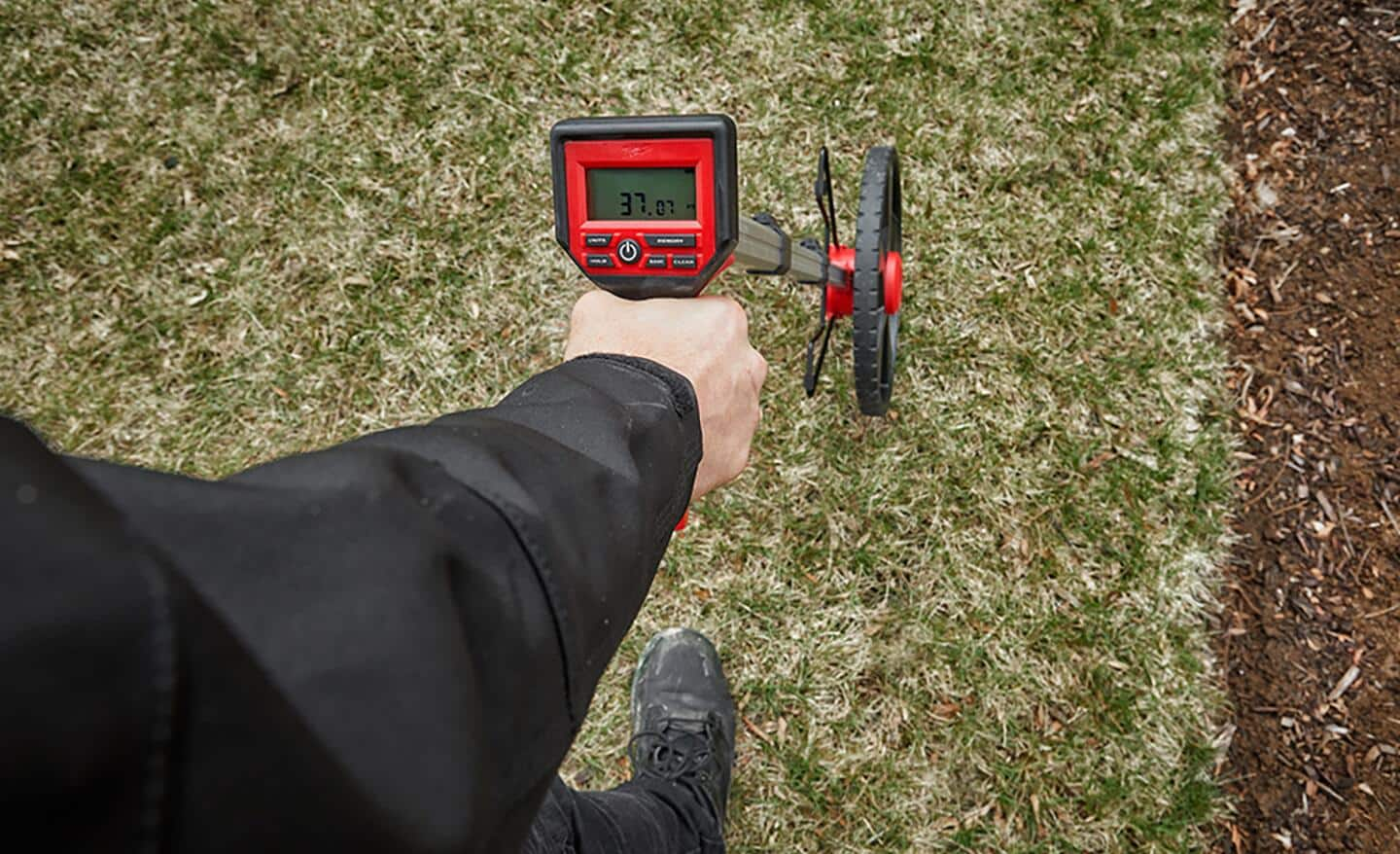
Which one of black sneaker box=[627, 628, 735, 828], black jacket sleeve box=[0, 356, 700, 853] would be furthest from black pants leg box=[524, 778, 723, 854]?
black jacket sleeve box=[0, 356, 700, 853]

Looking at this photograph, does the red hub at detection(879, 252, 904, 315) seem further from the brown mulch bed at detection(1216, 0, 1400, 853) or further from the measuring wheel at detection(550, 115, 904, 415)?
the brown mulch bed at detection(1216, 0, 1400, 853)

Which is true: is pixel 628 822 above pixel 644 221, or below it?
below

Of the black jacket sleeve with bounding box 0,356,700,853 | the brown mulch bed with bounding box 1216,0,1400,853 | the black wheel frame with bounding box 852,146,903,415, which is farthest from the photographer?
the brown mulch bed with bounding box 1216,0,1400,853

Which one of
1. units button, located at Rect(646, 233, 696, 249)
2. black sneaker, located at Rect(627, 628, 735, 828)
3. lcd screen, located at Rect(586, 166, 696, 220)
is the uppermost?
lcd screen, located at Rect(586, 166, 696, 220)

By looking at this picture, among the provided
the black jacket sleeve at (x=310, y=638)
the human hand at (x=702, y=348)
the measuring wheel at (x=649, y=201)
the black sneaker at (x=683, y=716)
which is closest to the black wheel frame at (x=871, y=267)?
the measuring wheel at (x=649, y=201)

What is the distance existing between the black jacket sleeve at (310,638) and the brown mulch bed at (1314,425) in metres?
2.29

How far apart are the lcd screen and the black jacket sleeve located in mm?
662

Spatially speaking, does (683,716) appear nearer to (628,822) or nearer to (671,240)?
(628,822)

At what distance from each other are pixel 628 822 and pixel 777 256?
1394 mm

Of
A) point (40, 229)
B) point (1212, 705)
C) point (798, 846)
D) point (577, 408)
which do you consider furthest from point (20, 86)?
point (1212, 705)

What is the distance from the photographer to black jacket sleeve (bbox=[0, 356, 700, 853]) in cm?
53

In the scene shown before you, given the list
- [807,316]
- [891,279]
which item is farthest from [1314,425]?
[807,316]

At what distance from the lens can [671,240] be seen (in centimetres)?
160

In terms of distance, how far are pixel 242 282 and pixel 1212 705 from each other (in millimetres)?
3386
